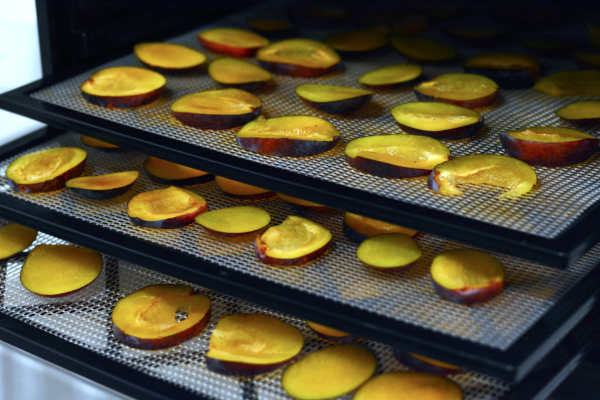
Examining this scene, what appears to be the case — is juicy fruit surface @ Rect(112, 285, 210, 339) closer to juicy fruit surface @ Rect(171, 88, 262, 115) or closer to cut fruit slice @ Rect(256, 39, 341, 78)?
juicy fruit surface @ Rect(171, 88, 262, 115)

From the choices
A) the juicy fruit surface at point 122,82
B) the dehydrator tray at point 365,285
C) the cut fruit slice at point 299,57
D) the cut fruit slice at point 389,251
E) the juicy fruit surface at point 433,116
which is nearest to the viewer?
the dehydrator tray at point 365,285

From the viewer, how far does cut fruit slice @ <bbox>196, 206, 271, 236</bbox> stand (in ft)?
3.19

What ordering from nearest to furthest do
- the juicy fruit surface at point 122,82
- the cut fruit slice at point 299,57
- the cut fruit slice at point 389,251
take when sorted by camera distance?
the cut fruit slice at point 389,251
the juicy fruit surface at point 122,82
the cut fruit slice at point 299,57

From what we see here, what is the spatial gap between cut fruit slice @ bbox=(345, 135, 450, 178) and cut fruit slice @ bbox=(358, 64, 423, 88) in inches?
7.7

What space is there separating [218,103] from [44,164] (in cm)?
25

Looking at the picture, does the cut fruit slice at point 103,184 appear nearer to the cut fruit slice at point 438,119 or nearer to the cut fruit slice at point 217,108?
the cut fruit slice at point 217,108

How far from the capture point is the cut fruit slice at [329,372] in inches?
33.7

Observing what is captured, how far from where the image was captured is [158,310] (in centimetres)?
98

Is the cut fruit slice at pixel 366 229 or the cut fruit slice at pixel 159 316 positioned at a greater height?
the cut fruit slice at pixel 366 229

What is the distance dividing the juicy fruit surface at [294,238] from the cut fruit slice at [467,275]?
5.2 inches

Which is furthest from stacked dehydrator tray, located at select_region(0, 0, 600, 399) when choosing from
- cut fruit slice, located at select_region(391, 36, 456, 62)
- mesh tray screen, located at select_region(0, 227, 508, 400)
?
cut fruit slice, located at select_region(391, 36, 456, 62)

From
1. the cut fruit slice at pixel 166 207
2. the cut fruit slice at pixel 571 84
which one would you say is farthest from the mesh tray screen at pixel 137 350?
the cut fruit slice at pixel 571 84

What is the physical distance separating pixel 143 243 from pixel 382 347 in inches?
11.6

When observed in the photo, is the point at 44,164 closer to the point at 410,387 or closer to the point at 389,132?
the point at 389,132
